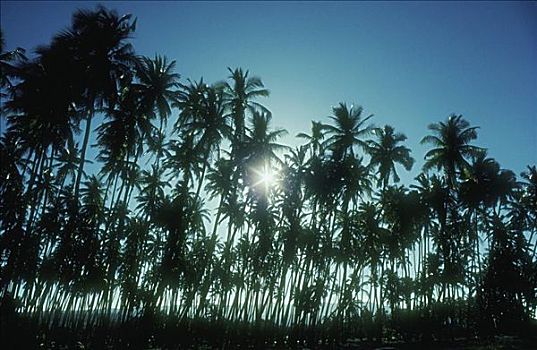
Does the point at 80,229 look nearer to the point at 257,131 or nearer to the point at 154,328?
the point at 154,328

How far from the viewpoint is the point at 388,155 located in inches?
1699

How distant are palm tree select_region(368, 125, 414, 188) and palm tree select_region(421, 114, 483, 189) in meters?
4.47

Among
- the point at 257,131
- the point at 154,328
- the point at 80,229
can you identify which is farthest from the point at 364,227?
the point at 80,229

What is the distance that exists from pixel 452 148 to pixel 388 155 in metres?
8.37

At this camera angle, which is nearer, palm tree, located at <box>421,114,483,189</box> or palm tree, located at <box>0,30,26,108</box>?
palm tree, located at <box>0,30,26,108</box>

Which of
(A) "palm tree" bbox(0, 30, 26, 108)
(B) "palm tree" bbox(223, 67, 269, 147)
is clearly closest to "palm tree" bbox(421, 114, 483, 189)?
(B) "palm tree" bbox(223, 67, 269, 147)

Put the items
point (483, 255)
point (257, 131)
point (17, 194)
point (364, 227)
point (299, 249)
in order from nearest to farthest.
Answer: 1. point (17, 194)
2. point (257, 131)
3. point (299, 249)
4. point (364, 227)
5. point (483, 255)

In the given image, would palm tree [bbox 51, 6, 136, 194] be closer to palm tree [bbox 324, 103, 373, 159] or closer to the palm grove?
the palm grove

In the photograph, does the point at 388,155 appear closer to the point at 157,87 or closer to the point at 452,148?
the point at 452,148

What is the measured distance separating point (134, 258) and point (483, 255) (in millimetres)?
49066

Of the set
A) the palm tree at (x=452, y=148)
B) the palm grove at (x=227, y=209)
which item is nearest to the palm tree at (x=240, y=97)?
the palm grove at (x=227, y=209)

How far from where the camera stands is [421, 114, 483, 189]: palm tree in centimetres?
4338

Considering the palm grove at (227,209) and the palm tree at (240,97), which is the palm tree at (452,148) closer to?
the palm grove at (227,209)

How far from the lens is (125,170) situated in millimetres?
35031
